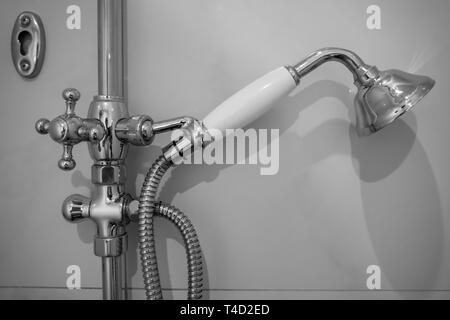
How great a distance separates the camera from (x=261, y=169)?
0.52 meters

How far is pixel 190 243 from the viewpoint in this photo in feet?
1.45

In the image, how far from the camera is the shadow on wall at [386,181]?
20.0 inches

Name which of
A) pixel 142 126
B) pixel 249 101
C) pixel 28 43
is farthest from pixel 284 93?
pixel 28 43

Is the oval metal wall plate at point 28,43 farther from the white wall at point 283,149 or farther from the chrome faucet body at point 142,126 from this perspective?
the chrome faucet body at point 142,126

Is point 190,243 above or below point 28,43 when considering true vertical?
below

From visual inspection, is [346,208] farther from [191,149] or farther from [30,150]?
[30,150]

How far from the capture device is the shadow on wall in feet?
1.67

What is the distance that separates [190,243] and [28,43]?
0.47m

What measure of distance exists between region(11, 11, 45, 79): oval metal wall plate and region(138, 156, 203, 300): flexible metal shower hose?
31 cm

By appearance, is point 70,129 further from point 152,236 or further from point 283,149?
point 283,149

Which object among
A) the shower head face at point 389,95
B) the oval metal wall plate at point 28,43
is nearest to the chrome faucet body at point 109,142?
the oval metal wall plate at point 28,43

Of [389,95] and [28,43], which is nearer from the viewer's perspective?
[389,95]
